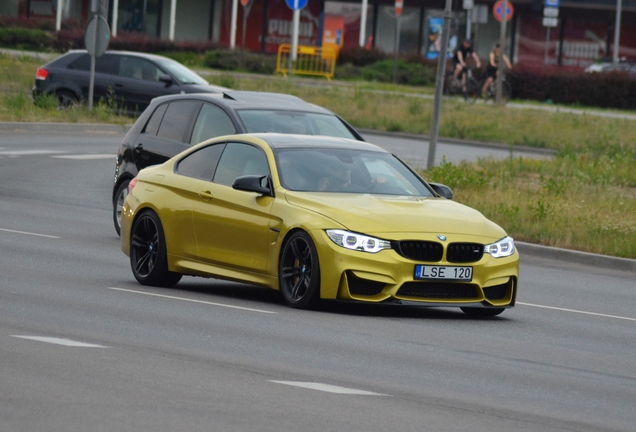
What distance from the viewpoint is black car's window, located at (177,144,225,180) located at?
1197 centimetres

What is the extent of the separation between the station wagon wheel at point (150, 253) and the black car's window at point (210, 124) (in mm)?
2977

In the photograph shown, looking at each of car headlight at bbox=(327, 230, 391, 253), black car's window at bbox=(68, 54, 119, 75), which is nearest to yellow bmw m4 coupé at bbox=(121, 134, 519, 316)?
car headlight at bbox=(327, 230, 391, 253)

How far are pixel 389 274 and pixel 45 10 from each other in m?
62.8

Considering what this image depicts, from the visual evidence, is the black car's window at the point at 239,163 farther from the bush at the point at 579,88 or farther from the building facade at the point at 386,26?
the building facade at the point at 386,26

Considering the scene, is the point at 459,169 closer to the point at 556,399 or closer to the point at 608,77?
the point at 556,399

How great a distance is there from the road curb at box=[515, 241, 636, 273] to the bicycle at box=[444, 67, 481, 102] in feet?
88.6

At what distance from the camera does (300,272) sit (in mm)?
10586

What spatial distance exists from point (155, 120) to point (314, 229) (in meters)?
6.10

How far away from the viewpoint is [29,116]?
102ft

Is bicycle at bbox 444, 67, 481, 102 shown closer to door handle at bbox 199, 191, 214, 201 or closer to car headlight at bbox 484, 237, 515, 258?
door handle at bbox 199, 191, 214, 201

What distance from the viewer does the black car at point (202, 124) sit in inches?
598

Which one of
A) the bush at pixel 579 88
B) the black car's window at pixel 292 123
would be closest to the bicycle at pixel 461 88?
the bush at pixel 579 88

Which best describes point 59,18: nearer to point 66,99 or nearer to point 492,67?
point 492,67

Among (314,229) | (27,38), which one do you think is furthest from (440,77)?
(27,38)
